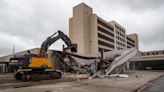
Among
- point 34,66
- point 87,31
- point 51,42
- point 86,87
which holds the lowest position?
point 86,87

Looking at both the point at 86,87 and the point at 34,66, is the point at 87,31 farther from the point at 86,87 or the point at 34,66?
the point at 86,87

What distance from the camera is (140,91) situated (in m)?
14.3

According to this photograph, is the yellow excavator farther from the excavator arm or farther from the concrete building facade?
the concrete building facade

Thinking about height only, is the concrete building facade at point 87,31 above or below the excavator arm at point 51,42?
above

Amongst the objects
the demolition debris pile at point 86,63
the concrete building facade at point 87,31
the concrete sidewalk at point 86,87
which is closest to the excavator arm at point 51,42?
the concrete sidewalk at point 86,87

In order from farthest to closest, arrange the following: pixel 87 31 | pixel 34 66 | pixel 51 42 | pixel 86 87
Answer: pixel 87 31 < pixel 51 42 < pixel 34 66 < pixel 86 87

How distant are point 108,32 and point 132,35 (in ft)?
181

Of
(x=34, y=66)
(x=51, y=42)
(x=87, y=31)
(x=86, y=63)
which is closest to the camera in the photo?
(x=34, y=66)

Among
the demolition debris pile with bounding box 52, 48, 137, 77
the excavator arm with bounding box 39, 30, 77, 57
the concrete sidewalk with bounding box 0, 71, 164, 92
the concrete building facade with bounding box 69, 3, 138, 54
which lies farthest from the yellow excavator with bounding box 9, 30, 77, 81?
the concrete building facade with bounding box 69, 3, 138, 54

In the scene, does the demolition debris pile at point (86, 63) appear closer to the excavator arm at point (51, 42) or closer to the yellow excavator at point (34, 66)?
the excavator arm at point (51, 42)

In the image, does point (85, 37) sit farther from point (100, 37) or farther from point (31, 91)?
point (31, 91)

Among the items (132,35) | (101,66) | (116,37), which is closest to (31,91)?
(101,66)

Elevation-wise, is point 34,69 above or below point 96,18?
below

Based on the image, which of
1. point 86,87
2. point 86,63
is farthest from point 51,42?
point 86,63
